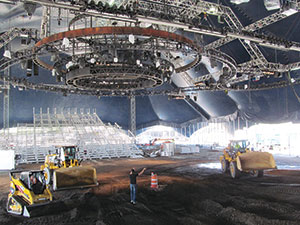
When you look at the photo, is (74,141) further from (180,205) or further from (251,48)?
(180,205)

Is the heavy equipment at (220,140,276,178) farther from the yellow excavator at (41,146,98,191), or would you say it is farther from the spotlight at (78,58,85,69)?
the spotlight at (78,58,85,69)

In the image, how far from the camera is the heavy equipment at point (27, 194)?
31.4 ft

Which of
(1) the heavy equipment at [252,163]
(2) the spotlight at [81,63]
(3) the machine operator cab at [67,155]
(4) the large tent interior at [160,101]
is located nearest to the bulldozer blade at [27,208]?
(4) the large tent interior at [160,101]

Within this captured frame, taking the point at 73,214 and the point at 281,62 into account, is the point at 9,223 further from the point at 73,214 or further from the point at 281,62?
the point at 281,62

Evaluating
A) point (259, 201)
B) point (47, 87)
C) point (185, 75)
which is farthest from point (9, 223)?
point (185, 75)

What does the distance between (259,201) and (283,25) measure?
1709 centimetres

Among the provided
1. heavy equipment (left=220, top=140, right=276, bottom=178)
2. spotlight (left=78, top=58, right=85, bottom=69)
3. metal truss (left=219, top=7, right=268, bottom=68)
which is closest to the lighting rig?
spotlight (left=78, top=58, right=85, bottom=69)

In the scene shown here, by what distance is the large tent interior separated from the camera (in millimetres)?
10281

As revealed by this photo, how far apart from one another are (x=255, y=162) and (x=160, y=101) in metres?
34.3

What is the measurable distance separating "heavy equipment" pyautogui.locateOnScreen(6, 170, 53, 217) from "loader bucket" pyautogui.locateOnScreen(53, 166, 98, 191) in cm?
270

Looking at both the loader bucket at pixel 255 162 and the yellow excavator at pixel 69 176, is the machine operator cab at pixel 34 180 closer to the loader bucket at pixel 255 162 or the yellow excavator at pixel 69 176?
the yellow excavator at pixel 69 176

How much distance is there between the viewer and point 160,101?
49188mm

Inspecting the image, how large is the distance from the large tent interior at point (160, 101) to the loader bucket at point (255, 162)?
0.24 feet

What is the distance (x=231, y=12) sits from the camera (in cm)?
2089
